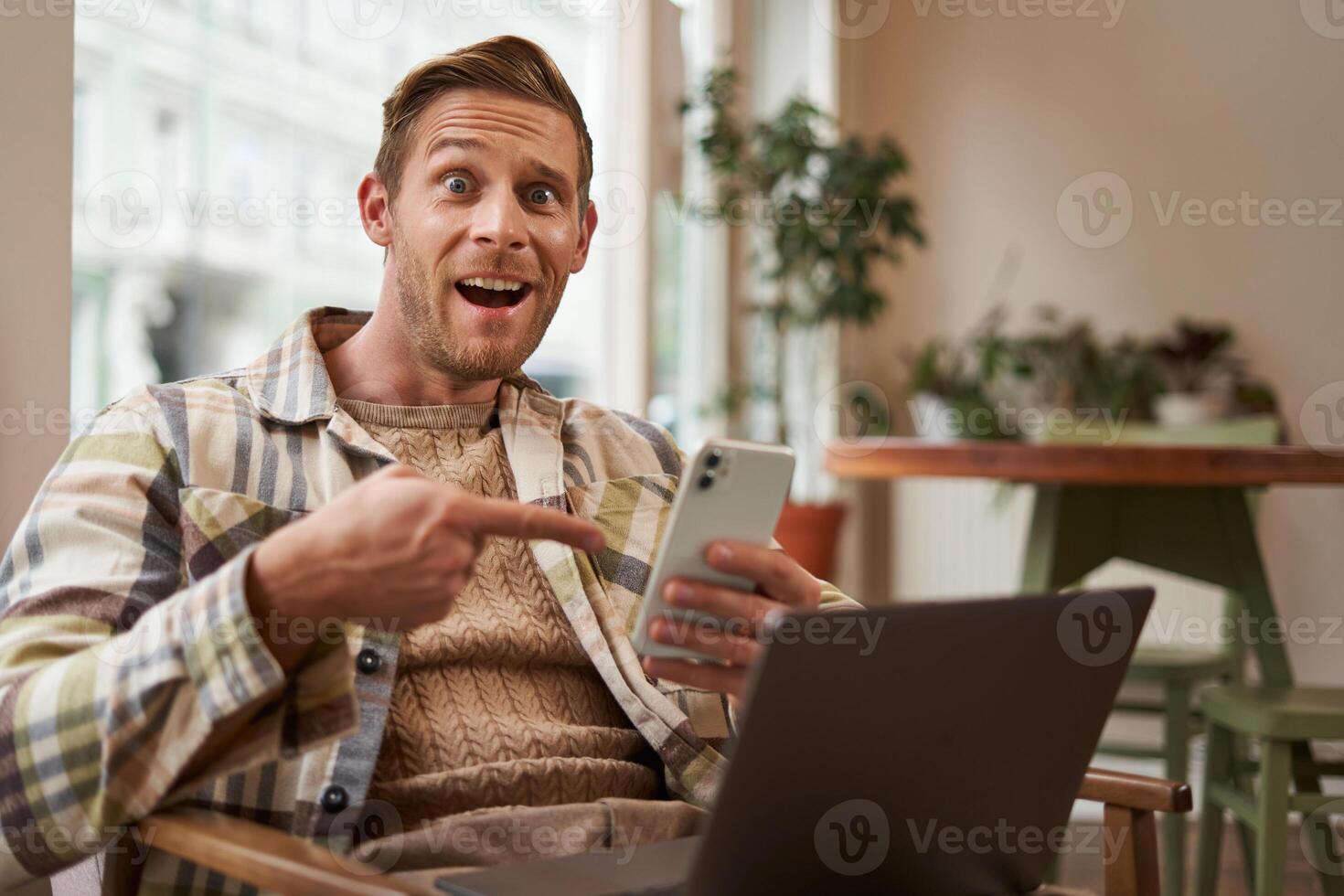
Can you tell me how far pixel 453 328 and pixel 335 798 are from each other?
523 millimetres

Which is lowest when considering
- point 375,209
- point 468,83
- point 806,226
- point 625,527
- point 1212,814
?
point 1212,814

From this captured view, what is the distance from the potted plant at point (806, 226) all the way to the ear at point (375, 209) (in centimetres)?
211

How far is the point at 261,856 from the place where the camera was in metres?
0.88

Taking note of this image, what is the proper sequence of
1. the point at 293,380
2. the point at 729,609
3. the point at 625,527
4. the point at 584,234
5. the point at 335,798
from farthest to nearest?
the point at 584,234, the point at 625,527, the point at 293,380, the point at 335,798, the point at 729,609

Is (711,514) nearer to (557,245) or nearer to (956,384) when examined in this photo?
(557,245)

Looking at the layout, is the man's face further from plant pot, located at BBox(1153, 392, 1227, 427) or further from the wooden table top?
plant pot, located at BBox(1153, 392, 1227, 427)

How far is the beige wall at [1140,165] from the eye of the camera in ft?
13.6

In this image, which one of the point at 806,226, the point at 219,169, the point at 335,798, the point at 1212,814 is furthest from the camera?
the point at 806,226

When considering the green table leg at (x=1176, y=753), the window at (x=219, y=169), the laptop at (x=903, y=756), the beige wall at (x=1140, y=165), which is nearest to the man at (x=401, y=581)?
the laptop at (x=903, y=756)

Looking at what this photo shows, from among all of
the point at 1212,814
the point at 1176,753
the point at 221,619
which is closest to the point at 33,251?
the point at 221,619

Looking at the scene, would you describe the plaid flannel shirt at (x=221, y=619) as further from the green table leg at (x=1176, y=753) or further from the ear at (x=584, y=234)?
the green table leg at (x=1176, y=753)

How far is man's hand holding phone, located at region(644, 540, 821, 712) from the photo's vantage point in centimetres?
97

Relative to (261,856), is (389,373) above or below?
above

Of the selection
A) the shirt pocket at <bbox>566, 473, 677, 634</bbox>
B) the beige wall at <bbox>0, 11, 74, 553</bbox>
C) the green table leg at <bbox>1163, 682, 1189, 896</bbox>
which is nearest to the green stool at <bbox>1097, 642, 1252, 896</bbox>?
the green table leg at <bbox>1163, 682, 1189, 896</bbox>
